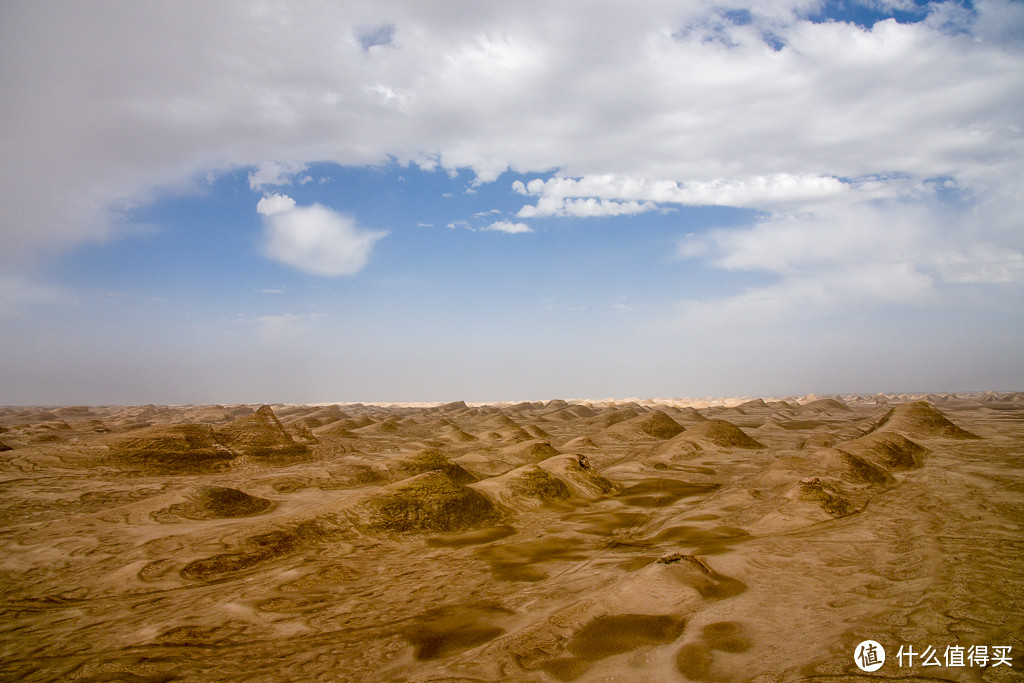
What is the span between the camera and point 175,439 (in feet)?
62.1

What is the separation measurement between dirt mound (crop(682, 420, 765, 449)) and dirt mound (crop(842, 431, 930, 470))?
298 inches

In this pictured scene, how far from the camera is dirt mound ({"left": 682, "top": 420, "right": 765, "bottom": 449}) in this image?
78.1ft

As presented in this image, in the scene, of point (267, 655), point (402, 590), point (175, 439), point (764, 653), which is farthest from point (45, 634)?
point (175, 439)

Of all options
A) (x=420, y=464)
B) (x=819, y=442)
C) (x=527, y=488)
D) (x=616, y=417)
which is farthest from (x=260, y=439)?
(x=616, y=417)

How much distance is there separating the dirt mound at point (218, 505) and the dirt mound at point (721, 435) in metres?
18.3

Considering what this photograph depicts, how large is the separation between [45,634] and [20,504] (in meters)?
8.54

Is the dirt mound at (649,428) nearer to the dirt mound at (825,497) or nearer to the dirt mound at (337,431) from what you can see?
the dirt mound at (337,431)

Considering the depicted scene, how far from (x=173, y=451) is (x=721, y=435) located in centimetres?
2314

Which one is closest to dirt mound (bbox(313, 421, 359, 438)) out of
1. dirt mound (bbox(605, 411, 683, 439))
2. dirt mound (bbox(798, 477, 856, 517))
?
dirt mound (bbox(605, 411, 683, 439))

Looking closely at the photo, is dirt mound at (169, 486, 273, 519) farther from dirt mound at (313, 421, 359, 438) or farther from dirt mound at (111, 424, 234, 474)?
dirt mound at (313, 421, 359, 438)

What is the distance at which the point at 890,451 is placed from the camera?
15148 millimetres

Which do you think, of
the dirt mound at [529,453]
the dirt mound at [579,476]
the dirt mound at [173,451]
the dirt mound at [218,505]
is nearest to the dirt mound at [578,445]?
the dirt mound at [529,453]

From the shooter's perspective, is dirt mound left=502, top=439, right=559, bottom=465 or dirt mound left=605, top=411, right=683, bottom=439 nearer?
dirt mound left=502, top=439, right=559, bottom=465

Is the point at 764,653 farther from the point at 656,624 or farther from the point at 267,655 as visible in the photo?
the point at 267,655
